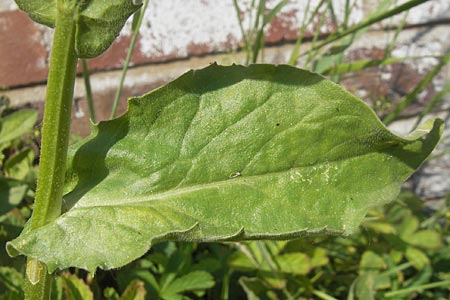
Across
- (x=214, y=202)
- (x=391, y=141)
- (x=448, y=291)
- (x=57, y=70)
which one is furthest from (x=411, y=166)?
(x=448, y=291)

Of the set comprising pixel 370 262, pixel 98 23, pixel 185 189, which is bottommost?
pixel 370 262

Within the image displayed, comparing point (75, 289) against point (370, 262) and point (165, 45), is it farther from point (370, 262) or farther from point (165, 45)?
point (165, 45)

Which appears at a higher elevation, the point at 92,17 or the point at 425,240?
the point at 92,17

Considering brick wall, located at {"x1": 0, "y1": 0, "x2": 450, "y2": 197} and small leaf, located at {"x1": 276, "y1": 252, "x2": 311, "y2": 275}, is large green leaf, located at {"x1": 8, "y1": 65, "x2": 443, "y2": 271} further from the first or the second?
brick wall, located at {"x1": 0, "y1": 0, "x2": 450, "y2": 197}

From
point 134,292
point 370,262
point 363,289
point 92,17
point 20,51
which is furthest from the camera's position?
point 20,51

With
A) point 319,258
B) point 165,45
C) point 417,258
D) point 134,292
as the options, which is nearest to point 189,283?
point 134,292
